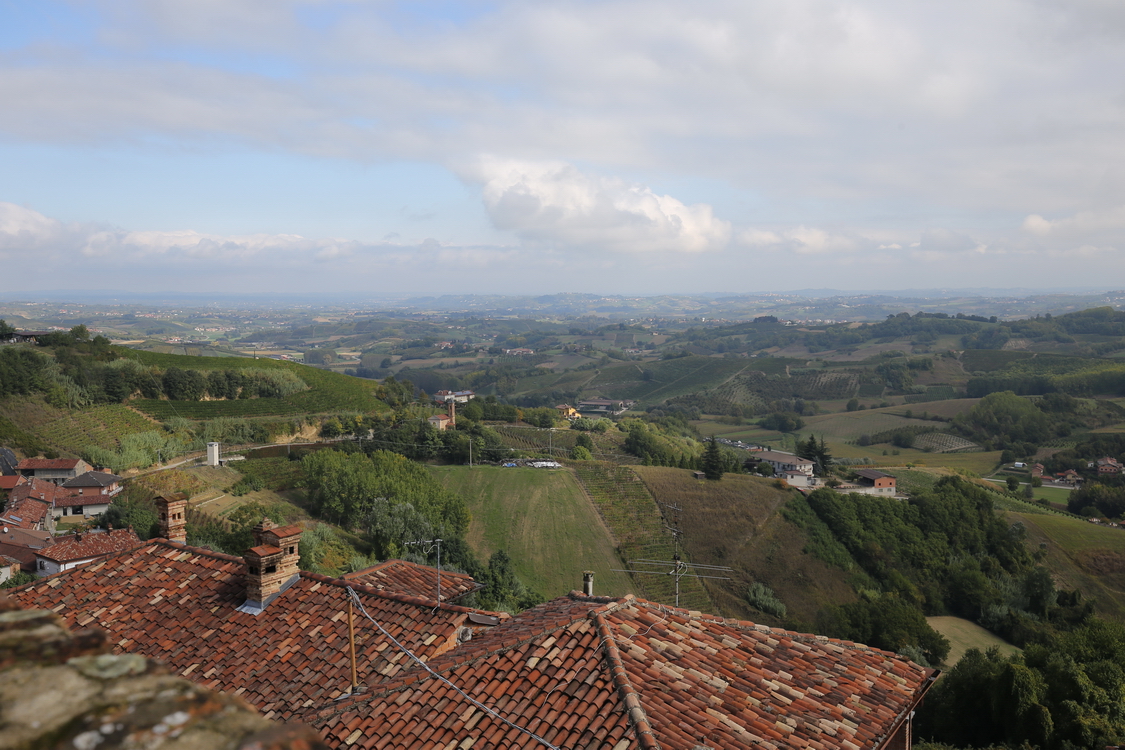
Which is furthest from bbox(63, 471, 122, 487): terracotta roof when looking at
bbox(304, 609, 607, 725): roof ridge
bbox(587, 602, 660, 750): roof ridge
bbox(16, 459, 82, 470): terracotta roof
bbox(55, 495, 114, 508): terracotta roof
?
bbox(587, 602, 660, 750): roof ridge

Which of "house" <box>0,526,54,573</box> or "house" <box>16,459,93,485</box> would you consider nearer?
"house" <box>0,526,54,573</box>

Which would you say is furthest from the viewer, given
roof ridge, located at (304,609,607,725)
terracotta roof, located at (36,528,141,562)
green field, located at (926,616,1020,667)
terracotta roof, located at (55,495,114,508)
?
green field, located at (926,616,1020,667)

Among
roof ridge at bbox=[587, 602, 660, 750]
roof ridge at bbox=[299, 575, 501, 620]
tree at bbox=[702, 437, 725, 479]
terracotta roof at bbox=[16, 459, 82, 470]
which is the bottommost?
tree at bbox=[702, 437, 725, 479]

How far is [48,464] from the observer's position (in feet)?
164

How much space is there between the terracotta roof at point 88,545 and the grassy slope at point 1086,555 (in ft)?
228

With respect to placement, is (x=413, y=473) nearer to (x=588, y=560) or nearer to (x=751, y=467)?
(x=588, y=560)

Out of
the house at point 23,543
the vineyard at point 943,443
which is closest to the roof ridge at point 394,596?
the house at point 23,543

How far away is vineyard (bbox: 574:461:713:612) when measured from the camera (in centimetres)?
4825

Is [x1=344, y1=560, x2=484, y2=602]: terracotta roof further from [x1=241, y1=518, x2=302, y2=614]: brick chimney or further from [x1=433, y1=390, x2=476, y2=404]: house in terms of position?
[x1=433, y1=390, x2=476, y2=404]: house

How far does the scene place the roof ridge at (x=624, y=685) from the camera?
7.96m

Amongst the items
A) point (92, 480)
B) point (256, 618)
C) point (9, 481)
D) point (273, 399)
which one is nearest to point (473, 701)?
point (256, 618)

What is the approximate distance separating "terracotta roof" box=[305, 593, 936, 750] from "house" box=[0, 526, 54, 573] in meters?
35.3

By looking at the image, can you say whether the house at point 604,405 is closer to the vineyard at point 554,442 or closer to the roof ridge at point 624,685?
the vineyard at point 554,442

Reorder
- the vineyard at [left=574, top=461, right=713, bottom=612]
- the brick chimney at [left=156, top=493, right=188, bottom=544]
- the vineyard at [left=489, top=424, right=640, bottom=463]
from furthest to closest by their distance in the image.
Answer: the vineyard at [left=489, top=424, right=640, bottom=463]
the vineyard at [left=574, top=461, right=713, bottom=612]
the brick chimney at [left=156, top=493, right=188, bottom=544]
